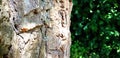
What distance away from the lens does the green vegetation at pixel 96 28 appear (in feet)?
19.4

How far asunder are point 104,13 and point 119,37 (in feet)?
1.54

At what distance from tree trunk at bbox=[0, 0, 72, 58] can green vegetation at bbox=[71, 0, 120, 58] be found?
119 inches

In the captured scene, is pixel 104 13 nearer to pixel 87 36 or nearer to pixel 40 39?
pixel 87 36

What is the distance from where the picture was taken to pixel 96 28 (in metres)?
5.95

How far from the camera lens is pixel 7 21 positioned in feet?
7.25

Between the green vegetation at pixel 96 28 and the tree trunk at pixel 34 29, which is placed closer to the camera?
the tree trunk at pixel 34 29

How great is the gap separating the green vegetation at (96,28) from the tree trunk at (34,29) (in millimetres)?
3023

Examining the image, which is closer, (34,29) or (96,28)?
(34,29)

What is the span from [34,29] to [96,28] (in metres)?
3.55

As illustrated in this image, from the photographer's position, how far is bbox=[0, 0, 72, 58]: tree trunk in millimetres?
2230

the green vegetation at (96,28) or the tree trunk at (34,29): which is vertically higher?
the tree trunk at (34,29)

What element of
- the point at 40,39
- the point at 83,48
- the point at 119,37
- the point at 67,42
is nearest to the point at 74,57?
the point at 83,48

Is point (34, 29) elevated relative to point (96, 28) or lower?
elevated

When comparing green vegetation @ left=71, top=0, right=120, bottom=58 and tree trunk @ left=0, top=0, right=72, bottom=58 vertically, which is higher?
tree trunk @ left=0, top=0, right=72, bottom=58
